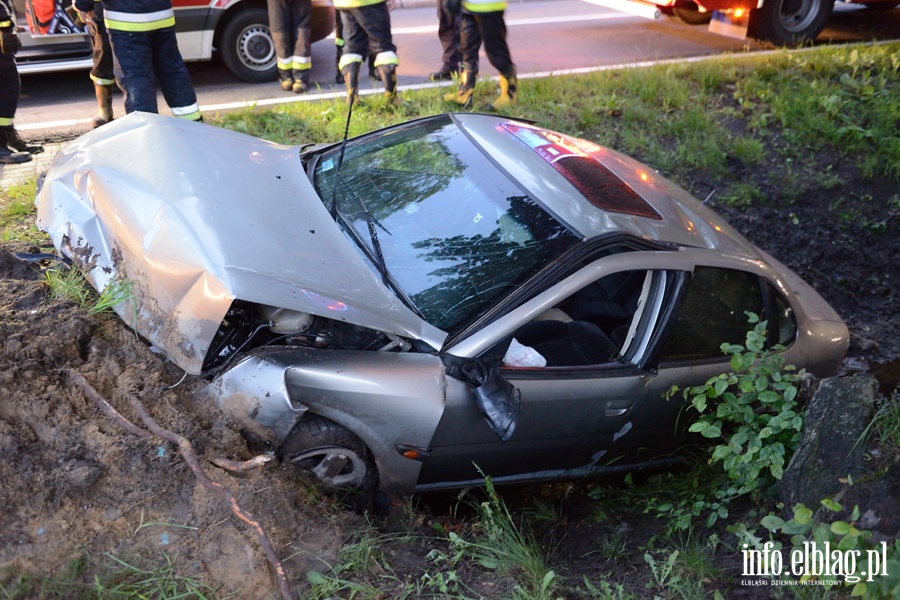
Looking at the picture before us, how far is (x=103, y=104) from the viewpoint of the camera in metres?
6.14

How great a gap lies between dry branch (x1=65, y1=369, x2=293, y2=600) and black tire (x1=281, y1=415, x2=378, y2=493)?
314 millimetres

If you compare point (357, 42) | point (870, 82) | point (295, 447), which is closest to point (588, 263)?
point (295, 447)

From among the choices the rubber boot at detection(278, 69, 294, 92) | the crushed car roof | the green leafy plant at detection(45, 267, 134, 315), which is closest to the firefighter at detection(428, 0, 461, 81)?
the rubber boot at detection(278, 69, 294, 92)

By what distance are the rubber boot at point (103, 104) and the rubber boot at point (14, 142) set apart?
20.0 inches

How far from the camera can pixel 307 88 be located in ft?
24.5

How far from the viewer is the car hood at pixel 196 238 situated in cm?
296

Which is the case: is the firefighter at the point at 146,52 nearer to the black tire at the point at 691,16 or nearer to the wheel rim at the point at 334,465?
the wheel rim at the point at 334,465

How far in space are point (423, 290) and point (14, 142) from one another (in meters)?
4.10

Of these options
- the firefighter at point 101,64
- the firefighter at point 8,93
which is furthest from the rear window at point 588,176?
the firefighter at point 8,93

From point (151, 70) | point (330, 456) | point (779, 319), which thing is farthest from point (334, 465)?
point (151, 70)

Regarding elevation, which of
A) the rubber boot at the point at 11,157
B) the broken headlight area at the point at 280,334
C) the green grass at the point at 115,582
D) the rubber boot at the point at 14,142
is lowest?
the green grass at the point at 115,582

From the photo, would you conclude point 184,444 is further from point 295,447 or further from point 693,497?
point 693,497

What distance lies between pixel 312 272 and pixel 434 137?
1.23 m

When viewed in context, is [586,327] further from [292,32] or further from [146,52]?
[292,32]
